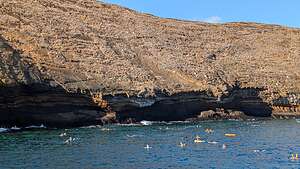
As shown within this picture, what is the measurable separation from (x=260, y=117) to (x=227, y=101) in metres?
7.93

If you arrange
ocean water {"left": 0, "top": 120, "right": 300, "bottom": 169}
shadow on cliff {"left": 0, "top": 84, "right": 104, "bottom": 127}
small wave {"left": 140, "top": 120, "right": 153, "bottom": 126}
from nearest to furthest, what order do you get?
ocean water {"left": 0, "top": 120, "right": 300, "bottom": 169} < shadow on cliff {"left": 0, "top": 84, "right": 104, "bottom": 127} < small wave {"left": 140, "top": 120, "right": 153, "bottom": 126}

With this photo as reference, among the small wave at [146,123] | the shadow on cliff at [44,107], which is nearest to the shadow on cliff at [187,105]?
A: the small wave at [146,123]

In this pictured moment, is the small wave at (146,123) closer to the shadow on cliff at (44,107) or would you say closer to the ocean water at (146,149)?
the shadow on cliff at (44,107)

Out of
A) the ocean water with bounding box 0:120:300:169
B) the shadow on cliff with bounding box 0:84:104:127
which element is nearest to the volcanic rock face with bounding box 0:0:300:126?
the shadow on cliff with bounding box 0:84:104:127

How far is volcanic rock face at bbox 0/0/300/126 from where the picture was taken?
68.1 m

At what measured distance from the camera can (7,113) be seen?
64188 mm

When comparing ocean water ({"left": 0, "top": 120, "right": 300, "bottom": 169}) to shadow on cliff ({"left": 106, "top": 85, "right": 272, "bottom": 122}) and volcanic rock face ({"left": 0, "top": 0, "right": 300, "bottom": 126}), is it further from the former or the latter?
shadow on cliff ({"left": 106, "top": 85, "right": 272, "bottom": 122})

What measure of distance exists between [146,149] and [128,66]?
4573cm

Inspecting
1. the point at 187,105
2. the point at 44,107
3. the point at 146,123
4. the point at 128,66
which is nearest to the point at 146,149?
the point at 44,107

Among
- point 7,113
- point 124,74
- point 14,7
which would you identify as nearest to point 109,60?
point 124,74

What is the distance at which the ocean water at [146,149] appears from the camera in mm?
35344

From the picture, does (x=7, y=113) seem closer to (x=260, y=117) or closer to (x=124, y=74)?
(x=124, y=74)

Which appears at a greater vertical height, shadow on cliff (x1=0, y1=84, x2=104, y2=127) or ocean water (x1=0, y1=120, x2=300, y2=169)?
shadow on cliff (x1=0, y1=84, x2=104, y2=127)

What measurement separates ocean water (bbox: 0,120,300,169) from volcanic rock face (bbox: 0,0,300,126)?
29.0ft
